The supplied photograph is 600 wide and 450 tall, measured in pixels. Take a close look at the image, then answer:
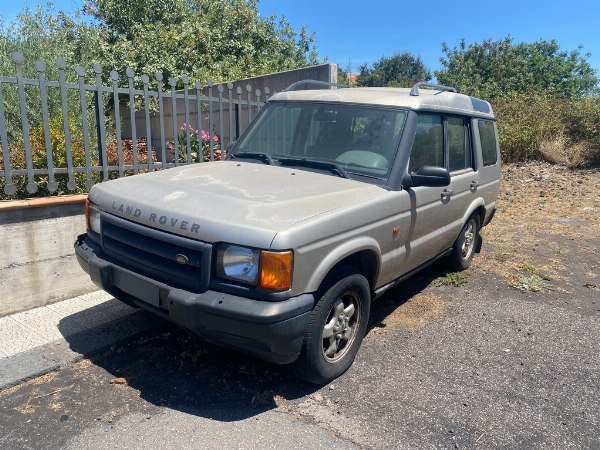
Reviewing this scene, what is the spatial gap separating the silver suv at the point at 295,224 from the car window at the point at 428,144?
2 centimetres

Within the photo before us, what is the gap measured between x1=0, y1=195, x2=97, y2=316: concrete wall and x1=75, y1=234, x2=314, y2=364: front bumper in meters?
1.86

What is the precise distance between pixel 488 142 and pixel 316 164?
112 inches

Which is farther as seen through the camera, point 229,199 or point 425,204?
point 425,204

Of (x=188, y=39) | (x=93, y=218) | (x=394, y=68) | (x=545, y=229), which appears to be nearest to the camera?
(x=93, y=218)

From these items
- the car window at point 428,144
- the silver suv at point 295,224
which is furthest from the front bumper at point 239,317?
the car window at point 428,144

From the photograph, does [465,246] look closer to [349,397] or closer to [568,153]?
[349,397]

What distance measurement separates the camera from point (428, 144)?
4301 millimetres

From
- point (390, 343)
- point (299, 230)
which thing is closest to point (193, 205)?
point (299, 230)

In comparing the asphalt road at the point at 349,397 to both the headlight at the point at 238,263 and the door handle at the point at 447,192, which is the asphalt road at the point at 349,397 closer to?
the headlight at the point at 238,263

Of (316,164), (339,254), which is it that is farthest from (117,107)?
(339,254)

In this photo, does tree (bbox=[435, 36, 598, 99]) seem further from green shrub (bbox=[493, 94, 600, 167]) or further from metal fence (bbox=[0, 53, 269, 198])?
metal fence (bbox=[0, 53, 269, 198])

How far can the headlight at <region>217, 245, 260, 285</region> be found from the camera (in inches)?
107

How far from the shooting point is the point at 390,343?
4008mm

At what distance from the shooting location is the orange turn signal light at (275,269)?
267 centimetres
